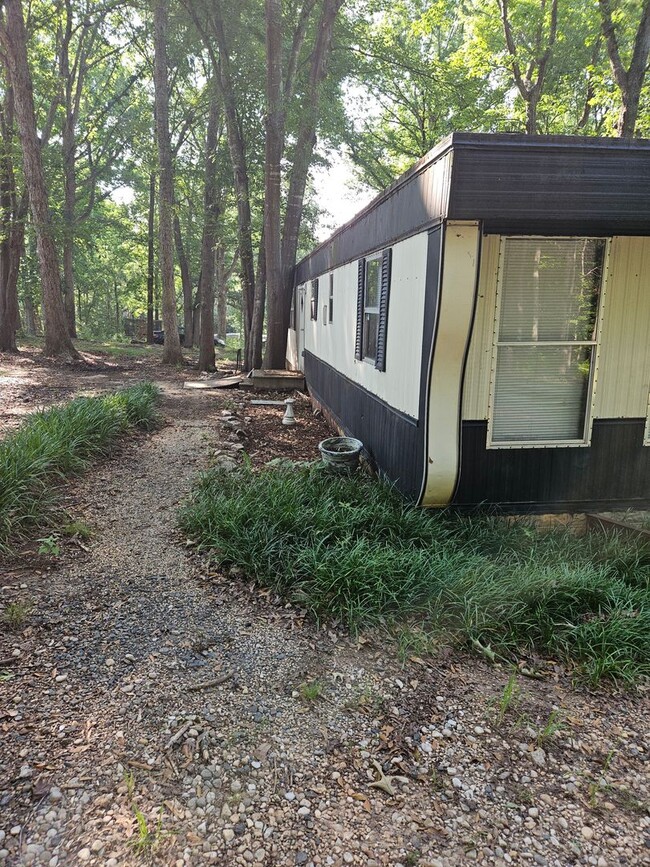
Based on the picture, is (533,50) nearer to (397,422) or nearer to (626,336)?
(626,336)

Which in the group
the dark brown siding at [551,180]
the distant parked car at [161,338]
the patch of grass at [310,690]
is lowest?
the patch of grass at [310,690]

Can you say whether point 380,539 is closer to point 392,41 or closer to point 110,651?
point 110,651

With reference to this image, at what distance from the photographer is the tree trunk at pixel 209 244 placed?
45.5 ft

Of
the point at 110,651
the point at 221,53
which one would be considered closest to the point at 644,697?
the point at 110,651

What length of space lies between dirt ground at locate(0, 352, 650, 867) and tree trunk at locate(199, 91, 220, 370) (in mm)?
10797

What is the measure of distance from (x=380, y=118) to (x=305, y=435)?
49.4ft

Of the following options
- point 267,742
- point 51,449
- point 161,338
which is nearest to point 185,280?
point 161,338

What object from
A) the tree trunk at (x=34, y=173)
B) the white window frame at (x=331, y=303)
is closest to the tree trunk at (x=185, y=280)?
the tree trunk at (x=34, y=173)

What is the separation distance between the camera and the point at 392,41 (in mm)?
14102

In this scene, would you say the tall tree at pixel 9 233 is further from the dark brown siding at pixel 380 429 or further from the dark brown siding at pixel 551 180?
the dark brown siding at pixel 551 180

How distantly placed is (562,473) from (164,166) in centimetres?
1219

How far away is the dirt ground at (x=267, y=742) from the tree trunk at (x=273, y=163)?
351 inches

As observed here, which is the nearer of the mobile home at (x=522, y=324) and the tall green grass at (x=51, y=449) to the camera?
the mobile home at (x=522, y=324)

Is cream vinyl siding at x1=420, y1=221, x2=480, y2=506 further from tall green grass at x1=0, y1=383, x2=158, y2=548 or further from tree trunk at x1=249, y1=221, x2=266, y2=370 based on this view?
tree trunk at x1=249, y1=221, x2=266, y2=370
